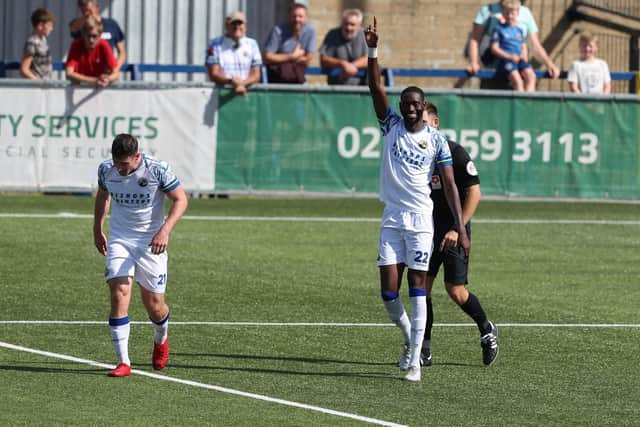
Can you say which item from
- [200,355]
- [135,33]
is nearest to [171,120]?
[135,33]

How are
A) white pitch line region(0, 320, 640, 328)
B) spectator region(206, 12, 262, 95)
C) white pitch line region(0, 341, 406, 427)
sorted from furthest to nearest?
spectator region(206, 12, 262, 95) < white pitch line region(0, 320, 640, 328) < white pitch line region(0, 341, 406, 427)

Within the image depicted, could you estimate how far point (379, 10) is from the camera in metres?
26.7

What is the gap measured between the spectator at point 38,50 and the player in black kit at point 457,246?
10.8 m

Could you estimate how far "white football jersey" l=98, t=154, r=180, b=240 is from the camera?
983 centimetres

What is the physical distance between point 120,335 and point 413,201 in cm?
215

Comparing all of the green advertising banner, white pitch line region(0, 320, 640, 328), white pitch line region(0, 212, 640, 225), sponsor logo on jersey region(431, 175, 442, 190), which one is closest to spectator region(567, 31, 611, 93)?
the green advertising banner

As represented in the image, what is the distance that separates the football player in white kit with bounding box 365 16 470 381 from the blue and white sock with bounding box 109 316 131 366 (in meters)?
1.77

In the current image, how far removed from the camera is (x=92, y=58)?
19938mm

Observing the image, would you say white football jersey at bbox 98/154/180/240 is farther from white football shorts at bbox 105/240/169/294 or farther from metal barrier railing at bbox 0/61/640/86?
metal barrier railing at bbox 0/61/640/86

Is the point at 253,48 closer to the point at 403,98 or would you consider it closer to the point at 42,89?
the point at 42,89

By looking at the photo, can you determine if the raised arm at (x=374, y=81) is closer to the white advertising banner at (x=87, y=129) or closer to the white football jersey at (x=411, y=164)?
the white football jersey at (x=411, y=164)

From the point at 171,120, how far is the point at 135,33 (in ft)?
19.5

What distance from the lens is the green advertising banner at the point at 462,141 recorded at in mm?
20188

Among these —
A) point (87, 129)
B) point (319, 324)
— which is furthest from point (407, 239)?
point (87, 129)
